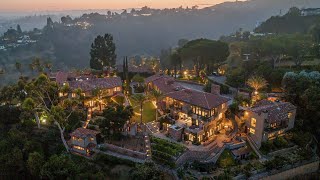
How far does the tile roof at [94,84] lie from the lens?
57519 millimetres

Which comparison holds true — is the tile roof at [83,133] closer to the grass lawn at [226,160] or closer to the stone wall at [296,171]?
the grass lawn at [226,160]

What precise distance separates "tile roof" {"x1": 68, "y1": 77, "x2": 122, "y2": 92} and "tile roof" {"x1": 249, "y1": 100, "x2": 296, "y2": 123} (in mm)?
27438

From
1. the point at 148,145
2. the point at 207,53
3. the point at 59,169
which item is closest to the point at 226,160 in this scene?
the point at 148,145

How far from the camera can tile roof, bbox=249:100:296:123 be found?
→ 4586 cm

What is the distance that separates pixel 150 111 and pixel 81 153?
14.9m

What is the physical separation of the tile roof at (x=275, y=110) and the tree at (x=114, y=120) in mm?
19225

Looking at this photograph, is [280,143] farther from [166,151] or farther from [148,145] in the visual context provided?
[148,145]

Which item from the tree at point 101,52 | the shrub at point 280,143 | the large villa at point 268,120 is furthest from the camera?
the tree at point 101,52

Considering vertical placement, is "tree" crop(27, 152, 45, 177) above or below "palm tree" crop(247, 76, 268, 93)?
below

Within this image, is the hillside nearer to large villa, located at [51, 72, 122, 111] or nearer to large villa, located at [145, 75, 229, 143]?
large villa, located at [145, 75, 229, 143]

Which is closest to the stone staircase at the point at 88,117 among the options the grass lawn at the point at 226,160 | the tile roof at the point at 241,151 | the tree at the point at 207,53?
the grass lawn at the point at 226,160

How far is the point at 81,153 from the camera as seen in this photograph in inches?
1839

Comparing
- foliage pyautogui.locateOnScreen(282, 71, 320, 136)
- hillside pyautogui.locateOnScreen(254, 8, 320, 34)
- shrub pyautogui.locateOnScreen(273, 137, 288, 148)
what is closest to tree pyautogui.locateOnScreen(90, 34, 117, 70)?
foliage pyautogui.locateOnScreen(282, 71, 320, 136)

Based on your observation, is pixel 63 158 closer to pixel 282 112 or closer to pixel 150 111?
pixel 150 111
